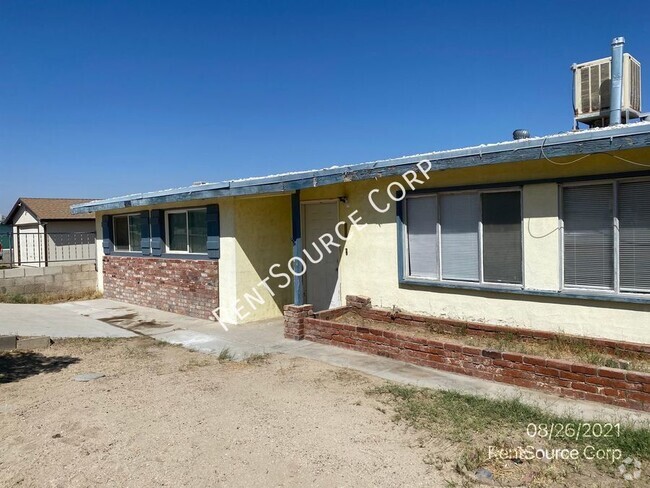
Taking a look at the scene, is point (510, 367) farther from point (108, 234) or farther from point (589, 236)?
point (108, 234)

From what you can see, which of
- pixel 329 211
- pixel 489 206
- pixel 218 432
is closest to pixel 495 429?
pixel 218 432

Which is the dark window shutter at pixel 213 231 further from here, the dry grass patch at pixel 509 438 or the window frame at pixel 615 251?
the window frame at pixel 615 251

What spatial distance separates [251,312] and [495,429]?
6435mm

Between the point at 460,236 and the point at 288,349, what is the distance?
324cm

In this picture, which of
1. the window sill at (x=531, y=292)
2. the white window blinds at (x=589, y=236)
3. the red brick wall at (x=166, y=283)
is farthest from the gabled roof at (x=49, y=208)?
the white window blinds at (x=589, y=236)

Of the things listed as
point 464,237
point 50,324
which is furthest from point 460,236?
point 50,324

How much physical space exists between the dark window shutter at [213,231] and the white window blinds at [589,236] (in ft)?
21.3

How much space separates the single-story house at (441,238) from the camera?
6.07 metres

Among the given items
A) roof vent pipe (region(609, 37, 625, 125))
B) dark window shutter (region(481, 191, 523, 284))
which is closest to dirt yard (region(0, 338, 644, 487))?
dark window shutter (region(481, 191, 523, 284))

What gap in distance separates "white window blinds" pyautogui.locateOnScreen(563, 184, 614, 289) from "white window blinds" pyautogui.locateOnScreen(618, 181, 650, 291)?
4.8 inches

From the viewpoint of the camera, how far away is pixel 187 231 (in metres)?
11.3

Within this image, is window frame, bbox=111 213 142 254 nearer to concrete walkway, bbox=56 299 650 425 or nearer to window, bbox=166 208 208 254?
concrete walkway, bbox=56 299 650 425

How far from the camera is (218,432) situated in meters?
4.71

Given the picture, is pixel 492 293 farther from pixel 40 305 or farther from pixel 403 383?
pixel 40 305
